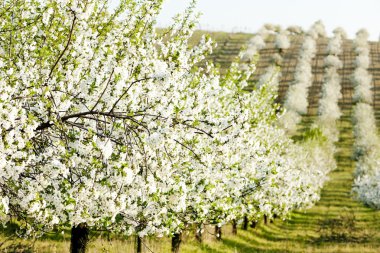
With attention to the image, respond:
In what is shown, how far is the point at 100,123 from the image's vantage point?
9.15 m

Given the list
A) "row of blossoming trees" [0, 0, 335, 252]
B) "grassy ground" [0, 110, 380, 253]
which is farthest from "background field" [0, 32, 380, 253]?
"row of blossoming trees" [0, 0, 335, 252]

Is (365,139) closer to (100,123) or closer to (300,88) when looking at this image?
(300,88)

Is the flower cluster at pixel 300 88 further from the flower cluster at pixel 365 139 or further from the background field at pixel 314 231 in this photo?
the flower cluster at pixel 365 139

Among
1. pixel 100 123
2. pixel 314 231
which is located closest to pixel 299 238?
pixel 314 231

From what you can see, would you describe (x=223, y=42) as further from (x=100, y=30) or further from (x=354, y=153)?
(x=100, y=30)

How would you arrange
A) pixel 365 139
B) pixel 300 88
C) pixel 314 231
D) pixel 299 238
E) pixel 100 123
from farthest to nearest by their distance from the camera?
pixel 300 88 → pixel 365 139 → pixel 314 231 → pixel 299 238 → pixel 100 123

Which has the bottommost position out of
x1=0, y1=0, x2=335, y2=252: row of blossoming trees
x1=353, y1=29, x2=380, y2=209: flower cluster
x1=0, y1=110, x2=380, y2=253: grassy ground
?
x1=0, y1=110, x2=380, y2=253: grassy ground

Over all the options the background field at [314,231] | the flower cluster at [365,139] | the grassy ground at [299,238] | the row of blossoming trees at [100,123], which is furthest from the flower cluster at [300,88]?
the row of blossoming trees at [100,123]

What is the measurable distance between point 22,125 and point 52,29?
3.25 metres

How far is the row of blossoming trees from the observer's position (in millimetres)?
7953

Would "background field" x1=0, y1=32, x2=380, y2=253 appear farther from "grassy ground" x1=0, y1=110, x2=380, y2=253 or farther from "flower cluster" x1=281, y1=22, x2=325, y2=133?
"flower cluster" x1=281, y1=22, x2=325, y2=133

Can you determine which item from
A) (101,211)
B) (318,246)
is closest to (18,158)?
(101,211)

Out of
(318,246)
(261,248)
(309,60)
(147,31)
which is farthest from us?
(309,60)

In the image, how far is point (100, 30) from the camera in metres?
11.4
